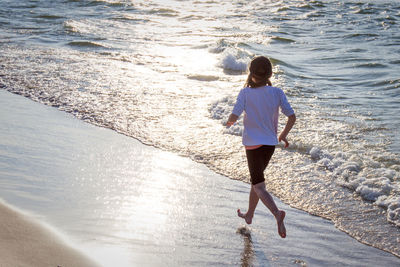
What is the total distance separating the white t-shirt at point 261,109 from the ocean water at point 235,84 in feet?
3.84

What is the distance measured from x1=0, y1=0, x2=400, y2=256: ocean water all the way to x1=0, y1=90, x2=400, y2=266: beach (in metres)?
0.41

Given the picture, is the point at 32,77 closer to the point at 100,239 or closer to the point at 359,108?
the point at 359,108

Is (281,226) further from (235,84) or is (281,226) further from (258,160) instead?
(235,84)

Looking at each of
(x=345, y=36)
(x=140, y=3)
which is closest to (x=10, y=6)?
(x=140, y=3)

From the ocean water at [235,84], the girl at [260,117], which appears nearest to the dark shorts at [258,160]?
the girl at [260,117]

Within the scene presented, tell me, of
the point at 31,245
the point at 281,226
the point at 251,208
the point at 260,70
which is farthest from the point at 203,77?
the point at 31,245

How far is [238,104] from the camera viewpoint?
399 centimetres

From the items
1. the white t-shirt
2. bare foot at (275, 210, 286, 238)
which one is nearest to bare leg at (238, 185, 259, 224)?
bare foot at (275, 210, 286, 238)

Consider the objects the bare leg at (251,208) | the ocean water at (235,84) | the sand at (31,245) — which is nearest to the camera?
the sand at (31,245)

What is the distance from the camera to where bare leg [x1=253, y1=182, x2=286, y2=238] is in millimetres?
3896

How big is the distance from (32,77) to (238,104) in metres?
6.63

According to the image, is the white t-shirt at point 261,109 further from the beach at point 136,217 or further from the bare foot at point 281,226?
the beach at point 136,217

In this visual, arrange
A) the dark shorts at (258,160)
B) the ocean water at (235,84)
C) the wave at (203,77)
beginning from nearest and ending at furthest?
the dark shorts at (258,160)
the ocean water at (235,84)
the wave at (203,77)

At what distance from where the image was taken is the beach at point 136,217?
3666mm
